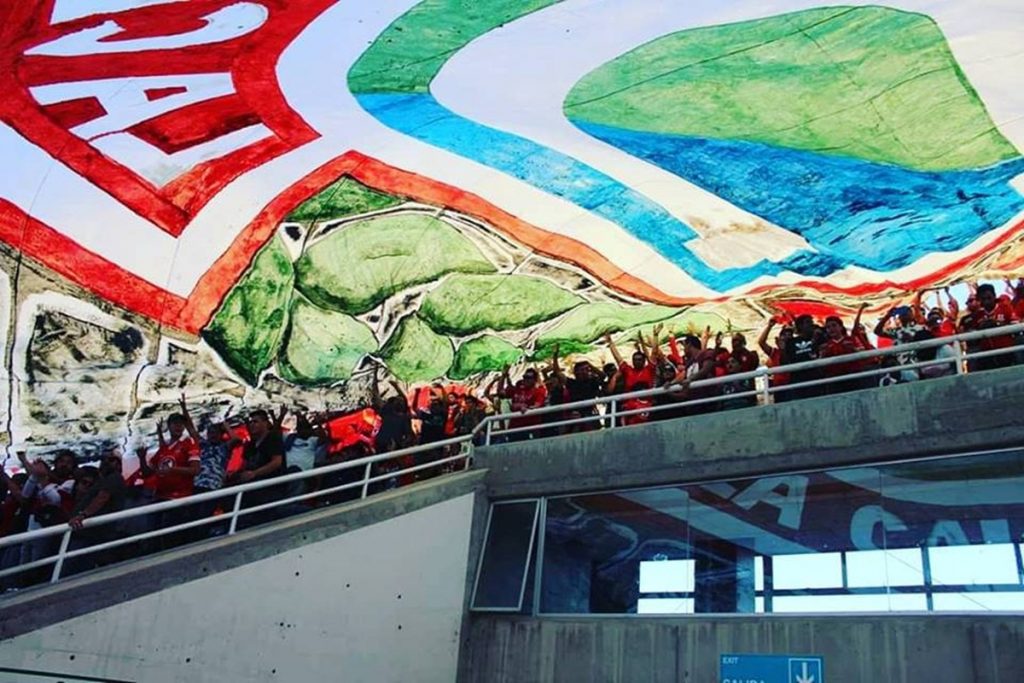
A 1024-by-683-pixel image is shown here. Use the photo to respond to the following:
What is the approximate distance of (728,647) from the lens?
34.7 feet

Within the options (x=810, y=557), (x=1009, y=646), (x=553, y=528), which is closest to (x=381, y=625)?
(x=553, y=528)

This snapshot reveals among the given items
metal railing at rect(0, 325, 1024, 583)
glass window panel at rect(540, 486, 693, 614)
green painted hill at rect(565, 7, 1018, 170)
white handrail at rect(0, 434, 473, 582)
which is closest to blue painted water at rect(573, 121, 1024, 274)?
green painted hill at rect(565, 7, 1018, 170)

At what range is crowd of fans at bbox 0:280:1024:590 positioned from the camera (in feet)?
35.3

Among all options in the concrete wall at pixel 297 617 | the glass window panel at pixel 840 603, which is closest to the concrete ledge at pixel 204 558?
the concrete wall at pixel 297 617

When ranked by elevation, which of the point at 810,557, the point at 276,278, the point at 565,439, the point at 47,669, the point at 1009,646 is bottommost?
the point at 47,669

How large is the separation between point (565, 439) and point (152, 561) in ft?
17.0

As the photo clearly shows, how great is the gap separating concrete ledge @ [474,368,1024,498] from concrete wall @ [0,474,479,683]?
3.36ft

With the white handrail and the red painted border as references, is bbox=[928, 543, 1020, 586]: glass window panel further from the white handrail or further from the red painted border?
the red painted border

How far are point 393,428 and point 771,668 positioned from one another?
5497 mm

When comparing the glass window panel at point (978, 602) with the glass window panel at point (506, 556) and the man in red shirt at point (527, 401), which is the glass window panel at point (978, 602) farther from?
the man in red shirt at point (527, 401)

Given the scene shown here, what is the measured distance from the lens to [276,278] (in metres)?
17.1

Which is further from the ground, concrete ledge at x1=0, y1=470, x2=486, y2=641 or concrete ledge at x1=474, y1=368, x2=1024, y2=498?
concrete ledge at x1=474, y1=368, x2=1024, y2=498

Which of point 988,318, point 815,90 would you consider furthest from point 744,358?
point 815,90

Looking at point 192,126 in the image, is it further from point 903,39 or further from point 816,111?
point 903,39
